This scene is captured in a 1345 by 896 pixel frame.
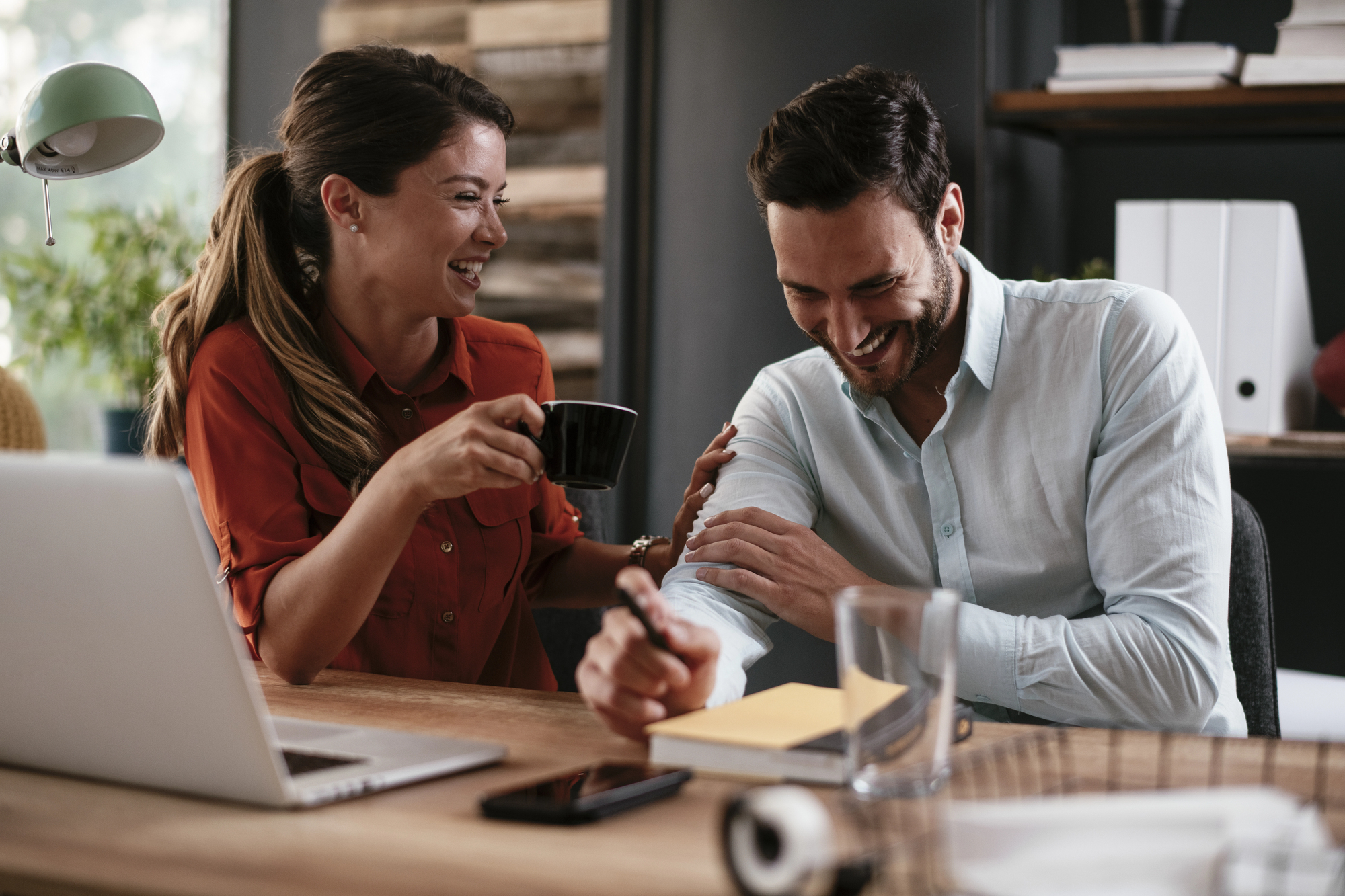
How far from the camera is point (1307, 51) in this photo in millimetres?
1940

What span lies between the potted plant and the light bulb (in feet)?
4.89

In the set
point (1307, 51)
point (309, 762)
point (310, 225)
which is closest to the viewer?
point (309, 762)

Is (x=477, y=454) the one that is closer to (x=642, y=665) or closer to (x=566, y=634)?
(x=642, y=665)

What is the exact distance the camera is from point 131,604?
783mm

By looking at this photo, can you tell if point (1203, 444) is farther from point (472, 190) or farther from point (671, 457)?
point (671, 457)

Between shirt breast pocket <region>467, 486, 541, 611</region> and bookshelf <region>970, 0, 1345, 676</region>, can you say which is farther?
bookshelf <region>970, 0, 1345, 676</region>

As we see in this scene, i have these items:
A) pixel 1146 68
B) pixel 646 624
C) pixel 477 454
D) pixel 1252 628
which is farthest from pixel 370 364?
pixel 1146 68

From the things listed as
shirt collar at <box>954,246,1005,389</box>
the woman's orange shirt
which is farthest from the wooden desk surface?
shirt collar at <box>954,246,1005,389</box>

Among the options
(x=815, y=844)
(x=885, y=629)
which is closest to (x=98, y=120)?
(x=885, y=629)

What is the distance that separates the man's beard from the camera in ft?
4.85

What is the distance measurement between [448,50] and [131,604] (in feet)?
7.69

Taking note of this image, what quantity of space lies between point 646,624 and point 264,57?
2609 mm

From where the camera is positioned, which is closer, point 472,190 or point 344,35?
point 472,190

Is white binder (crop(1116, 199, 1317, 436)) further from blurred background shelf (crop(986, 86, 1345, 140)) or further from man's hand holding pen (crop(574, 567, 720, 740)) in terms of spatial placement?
man's hand holding pen (crop(574, 567, 720, 740))
